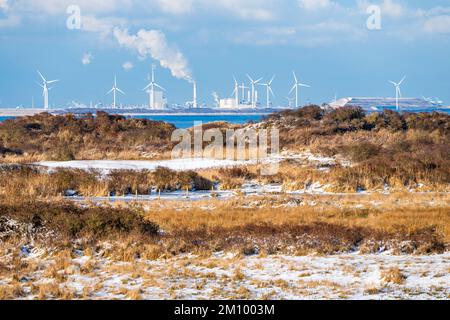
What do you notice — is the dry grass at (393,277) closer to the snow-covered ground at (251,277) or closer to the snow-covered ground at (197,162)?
the snow-covered ground at (251,277)

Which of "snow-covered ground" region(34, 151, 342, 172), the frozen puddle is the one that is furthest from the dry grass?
the frozen puddle

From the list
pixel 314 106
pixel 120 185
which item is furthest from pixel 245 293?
pixel 314 106

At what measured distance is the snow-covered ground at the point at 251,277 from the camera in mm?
11031

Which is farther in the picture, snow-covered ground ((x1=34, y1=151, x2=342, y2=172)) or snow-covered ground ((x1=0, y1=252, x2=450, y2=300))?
snow-covered ground ((x1=34, y1=151, x2=342, y2=172))

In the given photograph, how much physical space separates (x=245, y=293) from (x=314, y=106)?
1968 inches

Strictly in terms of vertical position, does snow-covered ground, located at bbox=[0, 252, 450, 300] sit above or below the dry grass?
below

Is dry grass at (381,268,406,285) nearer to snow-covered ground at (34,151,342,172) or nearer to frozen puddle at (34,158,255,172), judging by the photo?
snow-covered ground at (34,151,342,172)

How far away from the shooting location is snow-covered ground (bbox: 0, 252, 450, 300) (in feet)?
36.2

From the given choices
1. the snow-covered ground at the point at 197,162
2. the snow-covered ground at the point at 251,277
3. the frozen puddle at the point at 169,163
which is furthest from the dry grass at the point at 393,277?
the frozen puddle at the point at 169,163

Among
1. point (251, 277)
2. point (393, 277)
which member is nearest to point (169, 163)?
point (251, 277)

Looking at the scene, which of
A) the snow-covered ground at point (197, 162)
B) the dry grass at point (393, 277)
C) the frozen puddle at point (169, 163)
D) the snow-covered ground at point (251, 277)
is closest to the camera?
the snow-covered ground at point (251, 277)

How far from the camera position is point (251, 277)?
12352 mm

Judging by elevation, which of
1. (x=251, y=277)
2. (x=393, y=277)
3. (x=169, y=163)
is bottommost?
(x=169, y=163)

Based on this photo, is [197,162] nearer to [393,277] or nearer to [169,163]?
[169,163]
